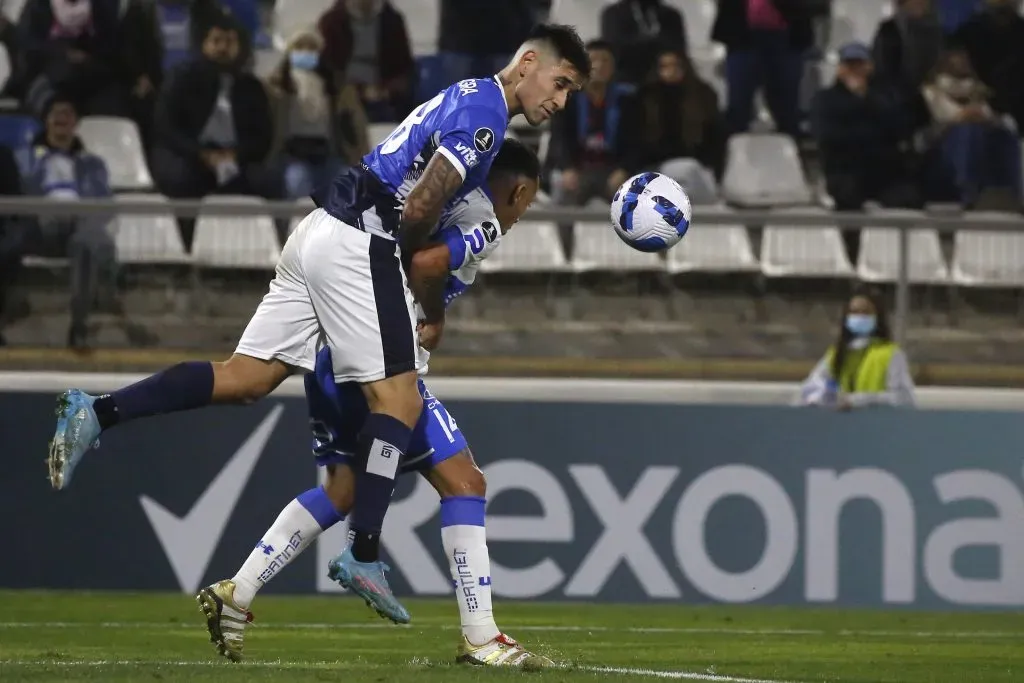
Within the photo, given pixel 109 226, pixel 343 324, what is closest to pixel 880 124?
pixel 109 226

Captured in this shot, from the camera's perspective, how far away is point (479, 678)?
6281mm

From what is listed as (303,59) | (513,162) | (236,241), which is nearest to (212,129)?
(303,59)

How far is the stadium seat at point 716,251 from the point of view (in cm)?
1158

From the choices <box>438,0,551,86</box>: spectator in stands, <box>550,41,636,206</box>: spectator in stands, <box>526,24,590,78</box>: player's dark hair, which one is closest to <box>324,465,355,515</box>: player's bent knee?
<box>526,24,590,78</box>: player's dark hair

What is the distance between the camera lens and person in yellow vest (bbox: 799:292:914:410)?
11.7 meters

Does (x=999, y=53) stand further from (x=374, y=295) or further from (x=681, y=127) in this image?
(x=374, y=295)

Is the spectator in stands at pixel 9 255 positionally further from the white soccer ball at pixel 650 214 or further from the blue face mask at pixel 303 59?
the white soccer ball at pixel 650 214

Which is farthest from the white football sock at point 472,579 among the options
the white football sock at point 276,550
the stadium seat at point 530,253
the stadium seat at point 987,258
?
the stadium seat at point 987,258

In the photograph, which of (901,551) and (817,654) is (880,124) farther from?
(817,654)

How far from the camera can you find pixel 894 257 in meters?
11.7

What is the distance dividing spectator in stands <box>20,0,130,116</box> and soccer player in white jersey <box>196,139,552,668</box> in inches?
301

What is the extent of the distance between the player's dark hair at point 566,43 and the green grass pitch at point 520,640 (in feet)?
7.57

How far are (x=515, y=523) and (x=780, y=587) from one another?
69.1 inches

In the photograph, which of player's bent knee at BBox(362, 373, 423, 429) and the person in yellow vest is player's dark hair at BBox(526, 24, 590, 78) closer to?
player's bent knee at BBox(362, 373, 423, 429)
